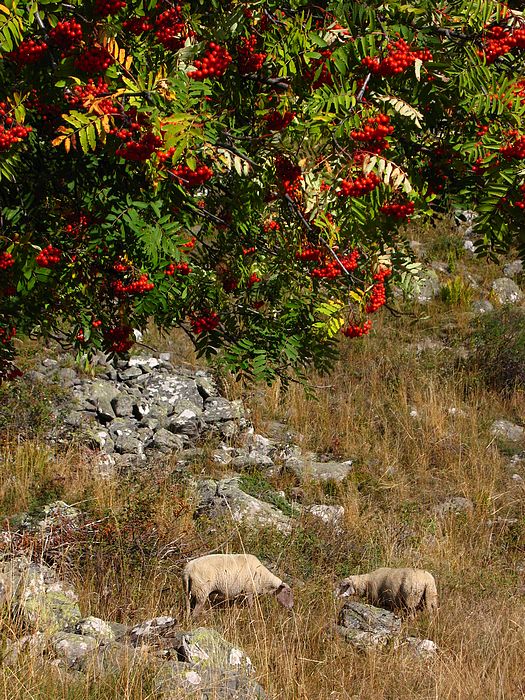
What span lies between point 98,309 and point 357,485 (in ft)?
12.7

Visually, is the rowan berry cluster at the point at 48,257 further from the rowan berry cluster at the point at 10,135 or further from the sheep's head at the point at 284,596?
the sheep's head at the point at 284,596

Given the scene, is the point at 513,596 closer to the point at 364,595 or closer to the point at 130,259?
the point at 364,595

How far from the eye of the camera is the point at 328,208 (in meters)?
2.86

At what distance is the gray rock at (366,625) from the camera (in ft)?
13.3

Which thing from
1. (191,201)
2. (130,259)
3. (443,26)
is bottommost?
(130,259)

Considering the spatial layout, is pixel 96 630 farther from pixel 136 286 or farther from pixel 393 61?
pixel 393 61

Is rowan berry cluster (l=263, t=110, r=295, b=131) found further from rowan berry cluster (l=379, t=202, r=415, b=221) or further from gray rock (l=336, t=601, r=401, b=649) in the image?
gray rock (l=336, t=601, r=401, b=649)

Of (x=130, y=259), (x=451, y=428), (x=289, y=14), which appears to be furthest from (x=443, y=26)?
(x=451, y=428)

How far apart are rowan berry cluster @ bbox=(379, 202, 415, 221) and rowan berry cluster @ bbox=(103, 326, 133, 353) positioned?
4.69 ft

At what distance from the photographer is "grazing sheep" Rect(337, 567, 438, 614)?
4582 millimetres

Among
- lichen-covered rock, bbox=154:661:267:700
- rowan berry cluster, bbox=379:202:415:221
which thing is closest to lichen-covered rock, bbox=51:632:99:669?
lichen-covered rock, bbox=154:661:267:700

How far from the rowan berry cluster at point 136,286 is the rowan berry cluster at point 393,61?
1.32 m

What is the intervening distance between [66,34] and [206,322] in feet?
5.87

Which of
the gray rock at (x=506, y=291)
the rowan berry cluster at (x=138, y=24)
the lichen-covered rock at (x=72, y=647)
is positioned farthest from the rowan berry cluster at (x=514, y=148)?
the gray rock at (x=506, y=291)
